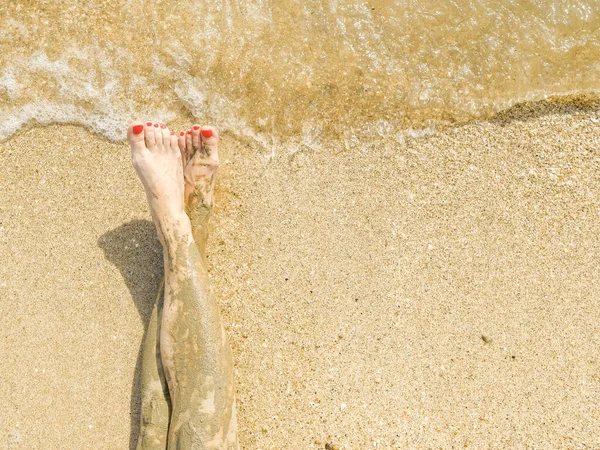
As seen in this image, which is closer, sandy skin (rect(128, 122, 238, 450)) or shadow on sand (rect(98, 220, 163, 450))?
sandy skin (rect(128, 122, 238, 450))

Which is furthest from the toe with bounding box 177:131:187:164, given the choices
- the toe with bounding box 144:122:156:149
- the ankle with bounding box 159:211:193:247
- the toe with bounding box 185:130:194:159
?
the ankle with bounding box 159:211:193:247

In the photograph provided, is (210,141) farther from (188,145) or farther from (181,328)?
(181,328)

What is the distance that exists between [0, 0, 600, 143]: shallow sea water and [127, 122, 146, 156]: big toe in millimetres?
263

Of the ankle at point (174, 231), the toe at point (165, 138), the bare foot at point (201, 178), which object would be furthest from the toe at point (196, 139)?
the ankle at point (174, 231)

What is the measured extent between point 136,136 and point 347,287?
4.10 ft

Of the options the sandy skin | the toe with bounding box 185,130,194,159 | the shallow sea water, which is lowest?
the sandy skin

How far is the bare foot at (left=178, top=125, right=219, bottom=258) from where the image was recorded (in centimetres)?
253

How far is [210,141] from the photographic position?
8.29 feet

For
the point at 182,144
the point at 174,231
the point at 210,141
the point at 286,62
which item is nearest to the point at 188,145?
the point at 182,144

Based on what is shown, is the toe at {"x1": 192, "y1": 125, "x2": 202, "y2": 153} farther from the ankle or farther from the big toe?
the ankle

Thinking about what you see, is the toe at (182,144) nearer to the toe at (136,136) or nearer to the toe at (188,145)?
the toe at (188,145)

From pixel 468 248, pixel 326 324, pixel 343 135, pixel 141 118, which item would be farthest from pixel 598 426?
pixel 141 118

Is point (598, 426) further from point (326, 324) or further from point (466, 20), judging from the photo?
point (466, 20)

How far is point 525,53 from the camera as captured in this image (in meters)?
2.79
